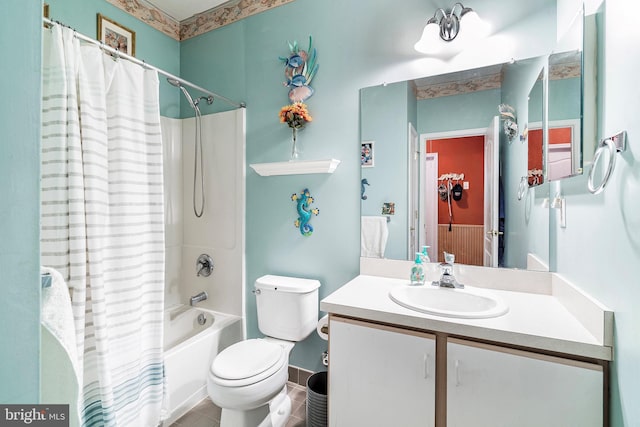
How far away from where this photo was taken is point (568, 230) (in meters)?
1.20

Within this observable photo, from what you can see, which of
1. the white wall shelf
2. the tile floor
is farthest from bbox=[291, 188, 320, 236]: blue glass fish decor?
the tile floor

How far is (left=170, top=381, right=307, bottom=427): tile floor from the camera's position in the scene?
1732 mm

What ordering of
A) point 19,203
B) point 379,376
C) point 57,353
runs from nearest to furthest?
point 19,203, point 57,353, point 379,376

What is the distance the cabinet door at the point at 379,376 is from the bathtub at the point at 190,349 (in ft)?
3.19

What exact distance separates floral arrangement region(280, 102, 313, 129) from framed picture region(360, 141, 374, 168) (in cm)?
41

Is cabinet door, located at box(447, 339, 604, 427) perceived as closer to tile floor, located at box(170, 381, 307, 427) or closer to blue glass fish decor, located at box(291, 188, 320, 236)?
tile floor, located at box(170, 381, 307, 427)

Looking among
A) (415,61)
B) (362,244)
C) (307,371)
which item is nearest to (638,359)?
(362,244)

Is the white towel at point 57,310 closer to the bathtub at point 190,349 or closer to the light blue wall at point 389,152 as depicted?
the bathtub at point 190,349

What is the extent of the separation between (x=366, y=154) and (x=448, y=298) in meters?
0.92

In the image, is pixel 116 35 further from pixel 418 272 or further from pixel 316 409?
pixel 316 409

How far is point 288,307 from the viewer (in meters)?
1.83

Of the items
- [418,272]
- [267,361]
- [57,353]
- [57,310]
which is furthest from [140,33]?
[418,272]

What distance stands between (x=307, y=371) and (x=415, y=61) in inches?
81.6

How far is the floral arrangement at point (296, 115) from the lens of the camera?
1904 mm
